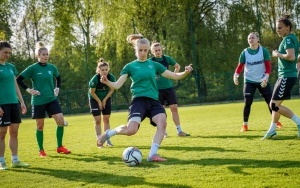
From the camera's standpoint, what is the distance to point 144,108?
672 cm

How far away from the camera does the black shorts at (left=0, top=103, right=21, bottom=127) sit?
6848mm

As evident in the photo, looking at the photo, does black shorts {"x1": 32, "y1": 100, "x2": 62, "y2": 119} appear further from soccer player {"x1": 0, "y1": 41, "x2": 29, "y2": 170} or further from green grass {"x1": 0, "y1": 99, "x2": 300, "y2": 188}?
soccer player {"x1": 0, "y1": 41, "x2": 29, "y2": 170}

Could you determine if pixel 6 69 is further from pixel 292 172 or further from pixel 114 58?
pixel 114 58

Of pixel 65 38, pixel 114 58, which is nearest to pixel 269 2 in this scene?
pixel 114 58

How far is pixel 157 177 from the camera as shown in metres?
5.15

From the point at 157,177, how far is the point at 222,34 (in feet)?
98.9

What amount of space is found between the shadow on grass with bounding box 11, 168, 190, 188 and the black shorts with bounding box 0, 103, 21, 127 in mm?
993

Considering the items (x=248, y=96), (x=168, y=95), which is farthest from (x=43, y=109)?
(x=248, y=96)

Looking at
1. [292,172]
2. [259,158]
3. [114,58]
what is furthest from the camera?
[114,58]

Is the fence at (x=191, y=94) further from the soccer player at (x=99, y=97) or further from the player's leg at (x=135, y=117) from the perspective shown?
the player's leg at (x=135, y=117)


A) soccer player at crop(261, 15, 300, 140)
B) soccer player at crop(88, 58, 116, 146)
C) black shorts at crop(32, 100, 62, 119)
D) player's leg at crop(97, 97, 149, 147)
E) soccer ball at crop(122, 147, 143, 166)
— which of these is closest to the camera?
soccer ball at crop(122, 147, 143, 166)

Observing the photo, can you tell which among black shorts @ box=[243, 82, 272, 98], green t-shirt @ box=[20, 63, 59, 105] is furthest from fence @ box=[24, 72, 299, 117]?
green t-shirt @ box=[20, 63, 59, 105]

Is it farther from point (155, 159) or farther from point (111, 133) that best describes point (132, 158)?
point (111, 133)

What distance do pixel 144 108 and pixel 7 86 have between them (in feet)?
8.60
